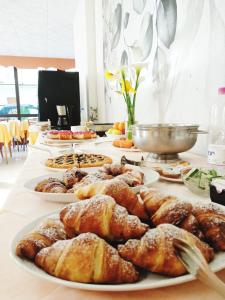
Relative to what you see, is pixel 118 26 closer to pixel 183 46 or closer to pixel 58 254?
pixel 183 46

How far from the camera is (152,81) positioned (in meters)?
1.59

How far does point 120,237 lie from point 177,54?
1.18 m

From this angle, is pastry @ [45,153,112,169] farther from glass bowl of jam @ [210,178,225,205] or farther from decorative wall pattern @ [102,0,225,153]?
decorative wall pattern @ [102,0,225,153]

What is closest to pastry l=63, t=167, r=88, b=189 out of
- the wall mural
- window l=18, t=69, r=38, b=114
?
the wall mural

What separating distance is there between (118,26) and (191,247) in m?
2.36

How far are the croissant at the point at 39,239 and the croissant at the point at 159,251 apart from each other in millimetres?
89

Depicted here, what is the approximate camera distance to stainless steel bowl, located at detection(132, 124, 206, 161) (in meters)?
0.91

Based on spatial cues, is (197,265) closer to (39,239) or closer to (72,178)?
(39,239)

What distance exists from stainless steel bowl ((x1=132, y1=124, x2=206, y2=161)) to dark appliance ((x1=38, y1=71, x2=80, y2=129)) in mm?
2447

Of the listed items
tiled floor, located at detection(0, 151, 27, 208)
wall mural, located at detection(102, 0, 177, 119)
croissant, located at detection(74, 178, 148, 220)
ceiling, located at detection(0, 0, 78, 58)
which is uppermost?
ceiling, located at detection(0, 0, 78, 58)

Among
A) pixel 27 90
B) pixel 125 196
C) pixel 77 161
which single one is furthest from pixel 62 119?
pixel 27 90

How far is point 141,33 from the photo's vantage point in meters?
1.73

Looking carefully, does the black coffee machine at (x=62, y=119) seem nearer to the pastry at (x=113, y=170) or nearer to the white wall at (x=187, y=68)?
the white wall at (x=187, y=68)

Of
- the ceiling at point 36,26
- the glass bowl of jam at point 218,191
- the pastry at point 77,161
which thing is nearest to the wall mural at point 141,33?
the pastry at point 77,161
